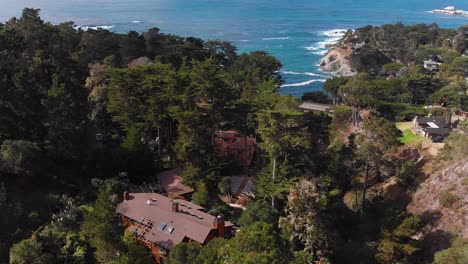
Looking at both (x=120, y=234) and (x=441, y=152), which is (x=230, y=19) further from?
(x=120, y=234)

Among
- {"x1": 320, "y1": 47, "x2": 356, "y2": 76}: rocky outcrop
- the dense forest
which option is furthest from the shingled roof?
{"x1": 320, "y1": 47, "x2": 356, "y2": 76}: rocky outcrop

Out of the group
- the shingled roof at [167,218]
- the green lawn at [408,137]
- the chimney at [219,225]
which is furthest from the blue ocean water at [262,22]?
the chimney at [219,225]

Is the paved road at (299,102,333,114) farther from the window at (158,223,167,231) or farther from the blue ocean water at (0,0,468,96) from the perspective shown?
the window at (158,223,167,231)

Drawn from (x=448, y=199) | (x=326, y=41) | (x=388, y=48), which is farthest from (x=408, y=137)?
(x=326, y=41)

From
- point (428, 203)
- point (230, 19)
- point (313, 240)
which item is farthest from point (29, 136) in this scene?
point (230, 19)

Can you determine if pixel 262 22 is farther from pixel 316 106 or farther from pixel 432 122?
pixel 432 122
